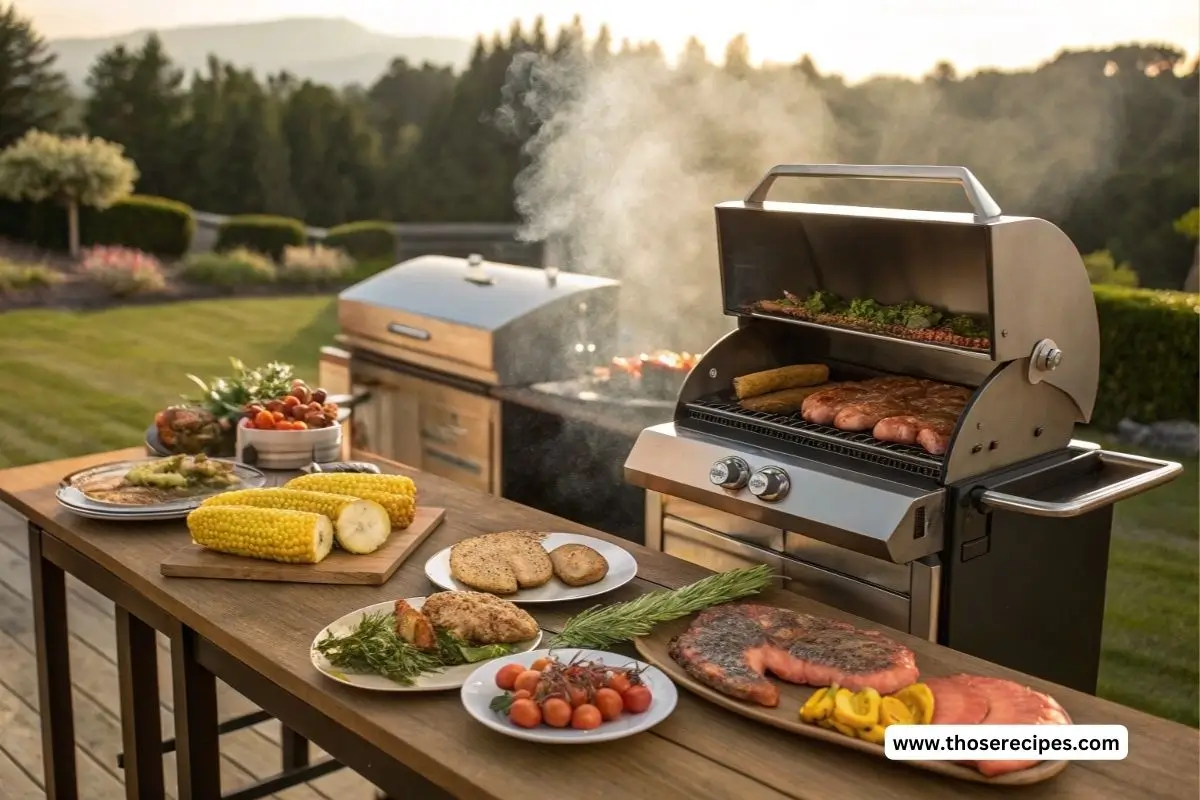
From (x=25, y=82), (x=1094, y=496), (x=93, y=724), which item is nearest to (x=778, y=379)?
(x=1094, y=496)

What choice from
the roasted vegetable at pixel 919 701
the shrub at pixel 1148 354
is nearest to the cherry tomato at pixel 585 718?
the roasted vegetable at pixel 919 701

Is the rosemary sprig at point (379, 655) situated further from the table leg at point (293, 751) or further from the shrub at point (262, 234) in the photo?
the shrub at point (262, 234)

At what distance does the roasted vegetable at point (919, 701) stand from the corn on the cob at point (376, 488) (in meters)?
1.18

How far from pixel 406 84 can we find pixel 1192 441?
6.63 metres

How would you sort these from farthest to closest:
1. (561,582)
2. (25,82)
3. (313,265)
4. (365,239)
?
(365,239) < (313,265) < (25,82) < (561,582)

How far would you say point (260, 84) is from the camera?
370 inches

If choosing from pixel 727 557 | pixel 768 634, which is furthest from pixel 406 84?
pixel 768 634

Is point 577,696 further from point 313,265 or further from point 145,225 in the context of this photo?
point 313,265

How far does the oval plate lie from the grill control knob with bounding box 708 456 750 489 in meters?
1.05

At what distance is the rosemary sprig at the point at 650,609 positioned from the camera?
1.90 meters

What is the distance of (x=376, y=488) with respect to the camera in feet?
8.36

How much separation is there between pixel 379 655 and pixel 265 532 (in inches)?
23.2

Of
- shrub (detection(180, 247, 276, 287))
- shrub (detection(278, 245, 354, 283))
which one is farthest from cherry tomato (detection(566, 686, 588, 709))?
shrub (detection(278, 245, 354, 283))

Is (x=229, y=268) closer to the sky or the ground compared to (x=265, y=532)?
closer to the ground
